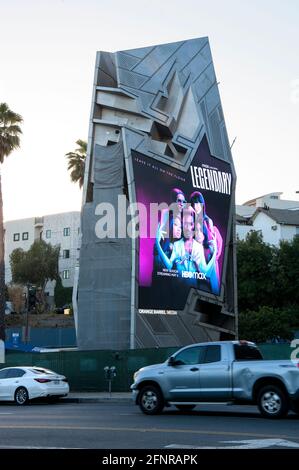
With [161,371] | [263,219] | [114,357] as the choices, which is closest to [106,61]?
[114,357]

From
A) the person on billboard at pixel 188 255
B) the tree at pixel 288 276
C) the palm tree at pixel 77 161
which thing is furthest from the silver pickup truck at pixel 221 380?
the tree at pixel 288 276

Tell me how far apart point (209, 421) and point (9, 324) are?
64529 millimetres

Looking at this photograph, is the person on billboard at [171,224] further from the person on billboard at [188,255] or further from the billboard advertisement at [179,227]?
the person on billboard at [188,255]

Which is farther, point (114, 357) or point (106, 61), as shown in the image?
point (106, 61)

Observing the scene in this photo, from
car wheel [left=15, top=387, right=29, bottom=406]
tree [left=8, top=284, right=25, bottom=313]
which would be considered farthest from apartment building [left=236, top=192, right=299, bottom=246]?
car wheel [left=15, top=387, right=29, bottom=406]

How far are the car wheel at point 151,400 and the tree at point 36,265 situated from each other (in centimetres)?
7763

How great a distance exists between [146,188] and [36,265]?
204 ft

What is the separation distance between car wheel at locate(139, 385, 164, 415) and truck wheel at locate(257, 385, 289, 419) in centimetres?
262

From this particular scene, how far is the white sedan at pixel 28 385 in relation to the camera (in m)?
24.6

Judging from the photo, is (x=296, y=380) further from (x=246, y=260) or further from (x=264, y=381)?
(x=246, y=260)

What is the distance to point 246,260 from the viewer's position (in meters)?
66.9

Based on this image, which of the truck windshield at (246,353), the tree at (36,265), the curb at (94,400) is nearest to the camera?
the truck windshield at (246,353)

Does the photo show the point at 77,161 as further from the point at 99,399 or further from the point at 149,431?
the point at 149,431

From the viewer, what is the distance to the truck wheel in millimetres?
16219
